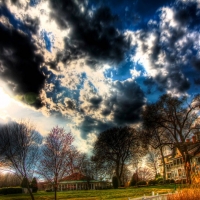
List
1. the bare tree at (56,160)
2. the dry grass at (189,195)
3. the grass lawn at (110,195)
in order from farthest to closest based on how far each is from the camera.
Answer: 1. the grass lawn at (110,195)
2. the bare tree at (56,160)
3. the dry grass at (189,195)

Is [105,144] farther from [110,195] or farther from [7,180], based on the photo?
[7,180]

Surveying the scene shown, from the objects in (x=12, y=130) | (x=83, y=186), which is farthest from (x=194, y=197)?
(x=83, y=186)

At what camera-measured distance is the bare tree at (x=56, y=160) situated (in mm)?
15400

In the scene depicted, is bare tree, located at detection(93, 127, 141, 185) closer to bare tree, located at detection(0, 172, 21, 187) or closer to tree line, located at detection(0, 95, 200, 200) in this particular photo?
tree line, located at detection(0, 95, 200, 200)

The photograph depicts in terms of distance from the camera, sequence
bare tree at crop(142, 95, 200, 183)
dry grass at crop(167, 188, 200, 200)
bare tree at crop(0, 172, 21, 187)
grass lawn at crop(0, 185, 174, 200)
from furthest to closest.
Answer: bare tree at crop(0, 172, 21, 187) < bare tree at crop(142, 95, 200, 183) < grass lawn at crop(0, 185, 174, 200) < dry grass at crop(167, 188, 200, 200)

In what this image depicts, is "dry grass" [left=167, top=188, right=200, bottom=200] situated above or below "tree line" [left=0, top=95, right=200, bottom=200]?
below

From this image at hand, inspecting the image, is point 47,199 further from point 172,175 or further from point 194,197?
point 172,175

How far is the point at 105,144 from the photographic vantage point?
163ft

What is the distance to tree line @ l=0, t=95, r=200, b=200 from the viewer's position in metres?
15.8

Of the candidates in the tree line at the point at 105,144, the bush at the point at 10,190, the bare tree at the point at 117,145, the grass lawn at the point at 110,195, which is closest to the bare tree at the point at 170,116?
the tree line at the point at 105,144

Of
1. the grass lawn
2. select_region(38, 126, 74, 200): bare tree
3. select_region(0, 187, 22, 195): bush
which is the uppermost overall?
select_region(38, 126, 74, 200): bare tree

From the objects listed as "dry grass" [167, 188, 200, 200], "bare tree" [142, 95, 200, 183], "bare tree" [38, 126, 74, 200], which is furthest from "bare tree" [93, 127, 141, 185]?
"dry grass" [167, 188, 200, 200]

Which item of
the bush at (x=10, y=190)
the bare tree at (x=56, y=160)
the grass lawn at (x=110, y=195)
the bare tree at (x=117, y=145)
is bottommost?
the grass lawn at (x=110, y=195)

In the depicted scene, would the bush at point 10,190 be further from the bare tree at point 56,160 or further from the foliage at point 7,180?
the foliage at point 7,180
